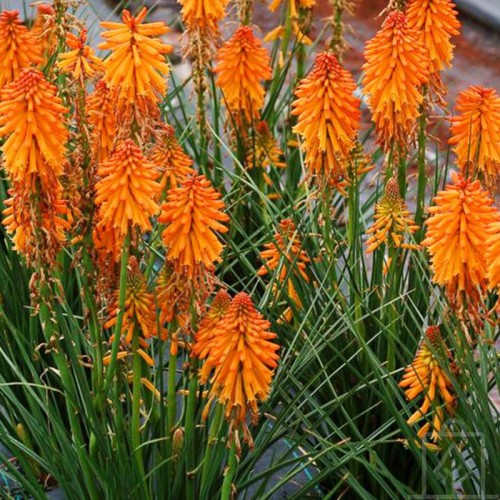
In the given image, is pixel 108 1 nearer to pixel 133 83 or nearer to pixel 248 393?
pixel 133 83

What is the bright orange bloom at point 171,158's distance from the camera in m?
3.14

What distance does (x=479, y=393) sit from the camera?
3.05 metres

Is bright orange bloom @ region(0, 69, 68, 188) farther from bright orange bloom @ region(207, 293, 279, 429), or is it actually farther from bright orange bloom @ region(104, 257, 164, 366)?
bright orange bloom @ region(207, 293, 279, 429)

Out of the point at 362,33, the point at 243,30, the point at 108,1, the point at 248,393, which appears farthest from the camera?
the point at 362,33

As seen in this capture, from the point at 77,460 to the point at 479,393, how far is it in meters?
1.15

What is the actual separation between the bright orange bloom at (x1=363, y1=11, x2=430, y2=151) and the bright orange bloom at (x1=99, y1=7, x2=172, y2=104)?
2.03 feet

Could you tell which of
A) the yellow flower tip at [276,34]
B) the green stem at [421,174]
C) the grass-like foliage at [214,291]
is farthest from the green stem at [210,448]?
the yellow flower tip at [276,34]

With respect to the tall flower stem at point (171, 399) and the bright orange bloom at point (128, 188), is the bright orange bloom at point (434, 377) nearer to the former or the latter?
the tall flower stem at point (171, 399)

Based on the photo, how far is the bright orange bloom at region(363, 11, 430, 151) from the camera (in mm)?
3264

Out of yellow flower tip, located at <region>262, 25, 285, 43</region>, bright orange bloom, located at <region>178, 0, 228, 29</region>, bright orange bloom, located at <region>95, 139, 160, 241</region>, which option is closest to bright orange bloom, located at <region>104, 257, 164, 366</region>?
bright orange bloom, located at <region>95, 139, 160, 241</region>

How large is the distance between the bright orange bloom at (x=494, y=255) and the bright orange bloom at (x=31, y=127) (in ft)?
3.38

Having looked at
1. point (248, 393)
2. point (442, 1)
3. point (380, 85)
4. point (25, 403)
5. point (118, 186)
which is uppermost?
point (442, 1)

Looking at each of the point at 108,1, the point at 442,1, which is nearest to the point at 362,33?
the point at 108,1

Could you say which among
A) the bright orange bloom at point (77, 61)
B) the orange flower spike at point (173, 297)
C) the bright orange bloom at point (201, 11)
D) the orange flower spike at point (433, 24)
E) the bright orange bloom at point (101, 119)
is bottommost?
the orange flower spike at point (173, 297)
